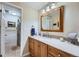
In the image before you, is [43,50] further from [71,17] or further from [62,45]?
[71,17]

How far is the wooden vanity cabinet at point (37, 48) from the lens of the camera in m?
1.31

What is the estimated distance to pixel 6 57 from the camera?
1245 millimetres

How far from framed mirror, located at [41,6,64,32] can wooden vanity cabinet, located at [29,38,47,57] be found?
0.25 metres

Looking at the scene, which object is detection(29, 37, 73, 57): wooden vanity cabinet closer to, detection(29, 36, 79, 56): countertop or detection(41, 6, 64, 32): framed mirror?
detection(29, 36, 79, 56): countertop

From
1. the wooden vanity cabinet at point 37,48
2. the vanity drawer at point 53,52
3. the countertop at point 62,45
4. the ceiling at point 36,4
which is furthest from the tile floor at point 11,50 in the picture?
the ceiling at point 36,4

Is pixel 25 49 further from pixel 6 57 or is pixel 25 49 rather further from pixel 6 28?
pixel 6 28

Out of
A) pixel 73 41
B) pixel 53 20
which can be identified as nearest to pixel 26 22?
pixel 53 20

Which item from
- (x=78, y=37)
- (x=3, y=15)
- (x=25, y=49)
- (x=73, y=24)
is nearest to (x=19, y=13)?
(x=3, y=15)

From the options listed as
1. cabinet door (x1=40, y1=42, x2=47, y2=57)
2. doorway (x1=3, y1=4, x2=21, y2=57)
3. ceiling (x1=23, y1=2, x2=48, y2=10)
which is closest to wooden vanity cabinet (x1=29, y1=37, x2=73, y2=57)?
cabinet door (x1=40, y1=42, x2=47, y2=57)

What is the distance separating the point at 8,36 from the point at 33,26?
1.29ft

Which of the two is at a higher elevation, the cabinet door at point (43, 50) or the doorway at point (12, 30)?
the doorway at point (12, 30)

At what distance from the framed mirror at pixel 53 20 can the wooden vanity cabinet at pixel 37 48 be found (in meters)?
0.25

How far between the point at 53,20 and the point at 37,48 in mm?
532

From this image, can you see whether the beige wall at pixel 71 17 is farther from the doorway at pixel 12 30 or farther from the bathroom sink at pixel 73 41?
the doorway at pixel 12 30
